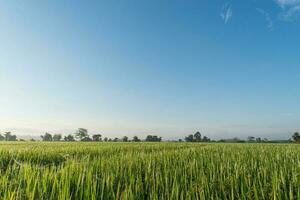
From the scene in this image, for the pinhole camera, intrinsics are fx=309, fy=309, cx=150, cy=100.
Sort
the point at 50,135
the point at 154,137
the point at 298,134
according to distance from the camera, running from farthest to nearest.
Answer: the point at 50,135 → the point at 154,137 → the point at 298,134

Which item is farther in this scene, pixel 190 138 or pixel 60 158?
pixel 190 138

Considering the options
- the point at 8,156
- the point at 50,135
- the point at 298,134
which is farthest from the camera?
the point at 50,135

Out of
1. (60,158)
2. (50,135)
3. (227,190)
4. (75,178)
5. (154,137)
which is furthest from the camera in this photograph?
(50,135)

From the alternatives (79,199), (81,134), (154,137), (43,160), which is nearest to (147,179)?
(79,199)

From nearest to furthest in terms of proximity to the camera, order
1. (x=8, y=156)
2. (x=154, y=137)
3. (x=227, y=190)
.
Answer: (x=227, y=190)
(x=8, y=156)
(x=154, y=137)

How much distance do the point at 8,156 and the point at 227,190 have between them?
639 cm

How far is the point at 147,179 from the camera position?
329cm

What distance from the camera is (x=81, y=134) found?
13262 centimetres

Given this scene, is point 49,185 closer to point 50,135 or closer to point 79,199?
point 79,199

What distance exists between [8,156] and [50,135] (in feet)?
430

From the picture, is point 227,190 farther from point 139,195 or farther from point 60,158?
point 60,158

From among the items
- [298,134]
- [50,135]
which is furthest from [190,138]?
[50,135]

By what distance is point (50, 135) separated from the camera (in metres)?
132

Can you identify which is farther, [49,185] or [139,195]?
[49,185]
